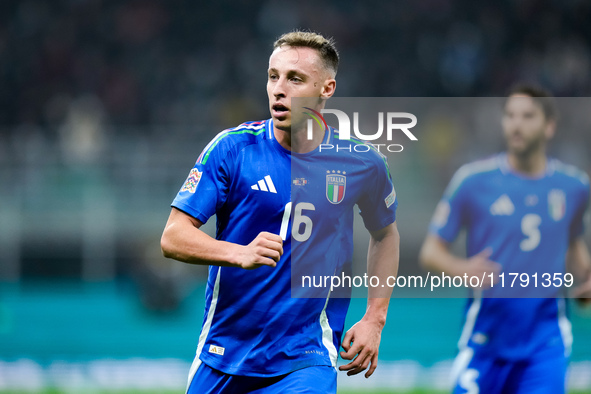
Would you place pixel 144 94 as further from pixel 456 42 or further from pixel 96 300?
pixel 456 42

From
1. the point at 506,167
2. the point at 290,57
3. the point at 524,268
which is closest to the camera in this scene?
the point at 290,57

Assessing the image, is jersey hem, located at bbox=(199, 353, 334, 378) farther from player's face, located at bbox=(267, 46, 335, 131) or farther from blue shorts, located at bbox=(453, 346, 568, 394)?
blue shorts, located at bbox=(453, 346, 568, 394)

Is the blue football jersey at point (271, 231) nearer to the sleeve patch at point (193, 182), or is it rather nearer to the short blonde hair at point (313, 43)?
the sleeve patch at point (193, 182)

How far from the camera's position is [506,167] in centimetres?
568

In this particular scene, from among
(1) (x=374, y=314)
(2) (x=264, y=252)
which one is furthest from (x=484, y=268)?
(2) (x=264, y=252)

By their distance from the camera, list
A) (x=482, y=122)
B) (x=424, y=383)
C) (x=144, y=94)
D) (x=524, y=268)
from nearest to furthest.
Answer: (x=524, y=268) → (x=424, y=383) → (x=482, y=122) → (x=144, y=94)

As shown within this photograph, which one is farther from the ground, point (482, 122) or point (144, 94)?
point (144, 94)

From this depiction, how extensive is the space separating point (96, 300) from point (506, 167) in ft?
33.1

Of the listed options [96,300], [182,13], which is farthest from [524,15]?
[96,300]

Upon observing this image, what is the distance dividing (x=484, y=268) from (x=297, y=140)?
186 centimetres

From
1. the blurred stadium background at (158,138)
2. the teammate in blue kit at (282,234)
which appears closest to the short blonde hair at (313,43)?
the teammate in blue kit at (282,234)

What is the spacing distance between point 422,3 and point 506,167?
15684 mm

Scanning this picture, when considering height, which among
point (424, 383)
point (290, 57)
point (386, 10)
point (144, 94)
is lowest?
point (424, 383)

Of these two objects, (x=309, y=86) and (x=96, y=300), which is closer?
(x=309, y=86)
